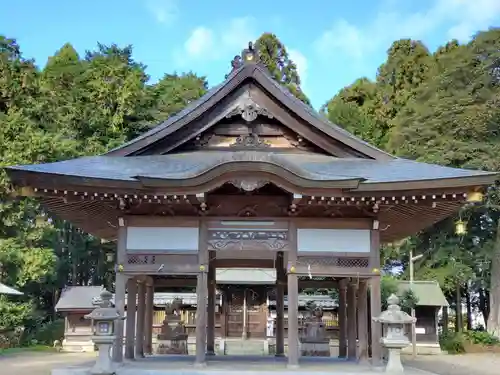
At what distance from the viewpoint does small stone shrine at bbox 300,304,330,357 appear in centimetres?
1473

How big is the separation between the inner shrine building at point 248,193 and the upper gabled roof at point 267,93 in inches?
1.0

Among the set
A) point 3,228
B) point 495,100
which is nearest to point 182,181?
point 3,228

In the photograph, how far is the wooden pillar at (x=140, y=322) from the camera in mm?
12859

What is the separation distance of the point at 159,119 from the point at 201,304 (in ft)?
90.9

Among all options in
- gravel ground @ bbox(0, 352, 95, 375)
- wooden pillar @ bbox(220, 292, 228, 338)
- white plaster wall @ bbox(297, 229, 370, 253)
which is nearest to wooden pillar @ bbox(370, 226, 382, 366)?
white plaster wall @ bbox(297, 229, 370, 253)

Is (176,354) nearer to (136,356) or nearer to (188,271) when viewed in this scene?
(136,356)

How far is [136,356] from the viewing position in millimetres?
12766

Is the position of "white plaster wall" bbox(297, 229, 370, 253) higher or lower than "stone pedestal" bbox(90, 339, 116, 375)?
higher

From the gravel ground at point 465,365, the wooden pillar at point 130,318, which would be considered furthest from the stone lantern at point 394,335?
the gravel ground at point 465,365

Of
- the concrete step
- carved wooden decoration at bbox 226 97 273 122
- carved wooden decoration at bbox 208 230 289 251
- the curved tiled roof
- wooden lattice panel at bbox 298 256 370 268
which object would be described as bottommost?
the concrete step

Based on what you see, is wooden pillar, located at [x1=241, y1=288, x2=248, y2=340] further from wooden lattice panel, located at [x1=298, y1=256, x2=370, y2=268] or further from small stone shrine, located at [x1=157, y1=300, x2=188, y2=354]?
wooden lattice panel, located at [x1=298, y1=256, x2=370, y2=268]

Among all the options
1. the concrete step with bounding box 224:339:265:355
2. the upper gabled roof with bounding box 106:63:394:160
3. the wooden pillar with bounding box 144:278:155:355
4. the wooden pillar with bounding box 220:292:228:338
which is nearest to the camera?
the upper gabled roof with bounding box 106:63:394:160

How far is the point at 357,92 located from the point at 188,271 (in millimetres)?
34275

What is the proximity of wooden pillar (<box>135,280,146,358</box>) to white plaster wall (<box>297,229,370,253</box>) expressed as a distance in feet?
14.8
